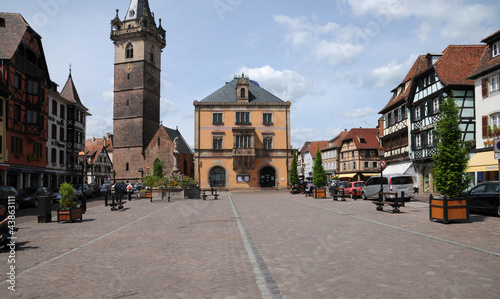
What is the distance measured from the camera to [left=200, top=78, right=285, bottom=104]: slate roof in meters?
56.4

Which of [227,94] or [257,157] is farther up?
[227,94]

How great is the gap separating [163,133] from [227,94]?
15.3 meters

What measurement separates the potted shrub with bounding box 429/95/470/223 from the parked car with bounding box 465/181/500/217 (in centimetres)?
215

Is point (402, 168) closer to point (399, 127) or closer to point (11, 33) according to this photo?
point (399, 127)

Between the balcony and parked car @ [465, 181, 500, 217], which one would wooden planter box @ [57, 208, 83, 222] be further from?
the balcony

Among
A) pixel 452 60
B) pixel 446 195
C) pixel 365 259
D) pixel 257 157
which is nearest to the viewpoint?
pixel 365 259

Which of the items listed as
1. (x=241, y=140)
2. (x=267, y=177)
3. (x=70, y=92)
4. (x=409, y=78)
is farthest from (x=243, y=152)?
(x=70, y=92)

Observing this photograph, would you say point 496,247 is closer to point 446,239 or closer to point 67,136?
point 446,239

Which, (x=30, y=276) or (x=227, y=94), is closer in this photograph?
(x=30, y=276)

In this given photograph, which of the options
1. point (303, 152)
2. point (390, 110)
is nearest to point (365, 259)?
point (390, 110)

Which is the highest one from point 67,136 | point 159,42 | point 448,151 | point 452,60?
point 159,42

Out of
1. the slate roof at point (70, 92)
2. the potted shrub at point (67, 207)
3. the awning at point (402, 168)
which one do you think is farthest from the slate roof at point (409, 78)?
the slate roof at point (70, 92)

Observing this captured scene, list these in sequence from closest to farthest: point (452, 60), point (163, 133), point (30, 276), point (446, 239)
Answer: point (30, 276) → point (446, 239) → point (452, 60) → point (163, 133)

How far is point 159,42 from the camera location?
72.6 metres
